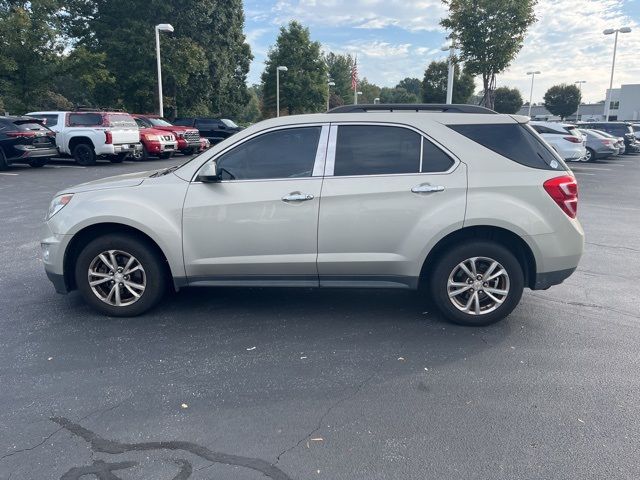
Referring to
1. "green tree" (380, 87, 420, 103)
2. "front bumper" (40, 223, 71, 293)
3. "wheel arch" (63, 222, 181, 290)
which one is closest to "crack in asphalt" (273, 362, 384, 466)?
"wheel arch" (63, 222, 181, 290)

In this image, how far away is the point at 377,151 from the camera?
14.5ft

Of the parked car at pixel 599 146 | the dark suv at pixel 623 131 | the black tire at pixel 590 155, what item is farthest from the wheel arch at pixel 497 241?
the dark suv at pixel 623 131

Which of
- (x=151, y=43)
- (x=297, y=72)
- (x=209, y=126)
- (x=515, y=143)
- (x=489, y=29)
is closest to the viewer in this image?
(x=515, y=143)

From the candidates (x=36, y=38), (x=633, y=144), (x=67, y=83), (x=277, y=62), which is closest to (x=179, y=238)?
(x=36, y=38)

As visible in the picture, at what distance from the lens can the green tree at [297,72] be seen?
4844 centimetres

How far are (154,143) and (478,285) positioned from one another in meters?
17.5

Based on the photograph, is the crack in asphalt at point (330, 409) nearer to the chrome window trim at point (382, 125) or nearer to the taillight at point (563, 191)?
the chrome window trim at point (382, 125)

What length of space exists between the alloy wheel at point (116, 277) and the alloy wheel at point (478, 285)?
2744mm

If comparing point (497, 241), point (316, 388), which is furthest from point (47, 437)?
point (497, 241)

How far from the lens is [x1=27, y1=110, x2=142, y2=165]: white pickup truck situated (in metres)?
17.3

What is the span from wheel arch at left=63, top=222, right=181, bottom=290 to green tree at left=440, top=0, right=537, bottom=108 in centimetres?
2107

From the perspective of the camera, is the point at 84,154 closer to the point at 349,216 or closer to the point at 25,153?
the point at 25,153

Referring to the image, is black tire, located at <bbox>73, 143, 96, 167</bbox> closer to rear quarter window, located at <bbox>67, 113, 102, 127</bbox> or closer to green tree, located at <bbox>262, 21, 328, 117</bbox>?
rear quarter window, located at <bbox>67, 113, 102, 127</bbox>

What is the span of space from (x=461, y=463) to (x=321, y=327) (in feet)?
6.47
